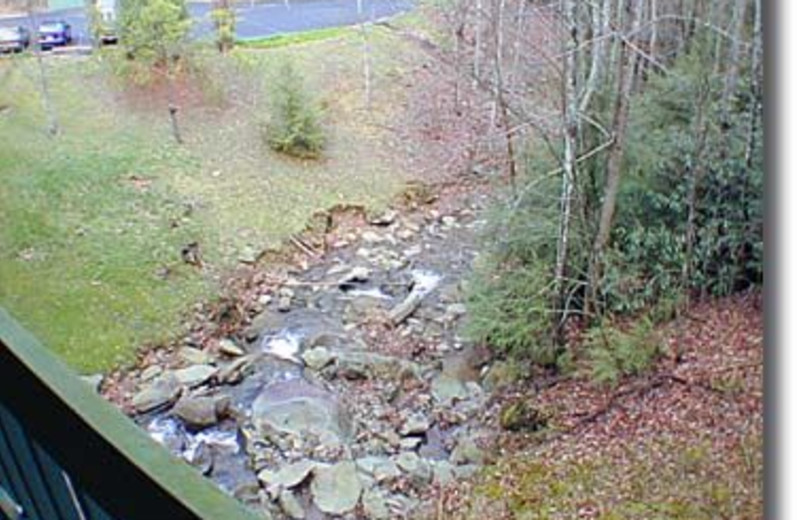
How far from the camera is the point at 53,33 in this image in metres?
4.77

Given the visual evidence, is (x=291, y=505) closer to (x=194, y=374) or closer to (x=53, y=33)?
(x=194, y=374)

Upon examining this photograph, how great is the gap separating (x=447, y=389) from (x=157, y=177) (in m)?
2.00

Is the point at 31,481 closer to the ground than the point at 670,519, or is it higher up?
higher up

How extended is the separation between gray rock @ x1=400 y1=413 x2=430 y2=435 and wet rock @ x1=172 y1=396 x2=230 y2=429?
0.65 metres

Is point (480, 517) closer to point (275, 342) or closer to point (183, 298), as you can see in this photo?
point (275, 342)

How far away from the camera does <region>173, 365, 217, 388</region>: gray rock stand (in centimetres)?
375

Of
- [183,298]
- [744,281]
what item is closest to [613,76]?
[744,281]

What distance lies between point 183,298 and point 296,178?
1.03m

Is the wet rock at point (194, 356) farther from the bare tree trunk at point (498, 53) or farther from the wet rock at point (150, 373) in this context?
the bare tree trunk at point (498, 53)

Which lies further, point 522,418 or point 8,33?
point 8,33

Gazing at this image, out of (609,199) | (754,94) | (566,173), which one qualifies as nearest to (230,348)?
(566,173)

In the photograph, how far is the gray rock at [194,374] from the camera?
3.75 m

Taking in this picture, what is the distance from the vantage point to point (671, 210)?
11.1ft

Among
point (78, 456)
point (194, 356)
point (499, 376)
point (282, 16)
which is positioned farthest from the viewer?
point (282, 16)
